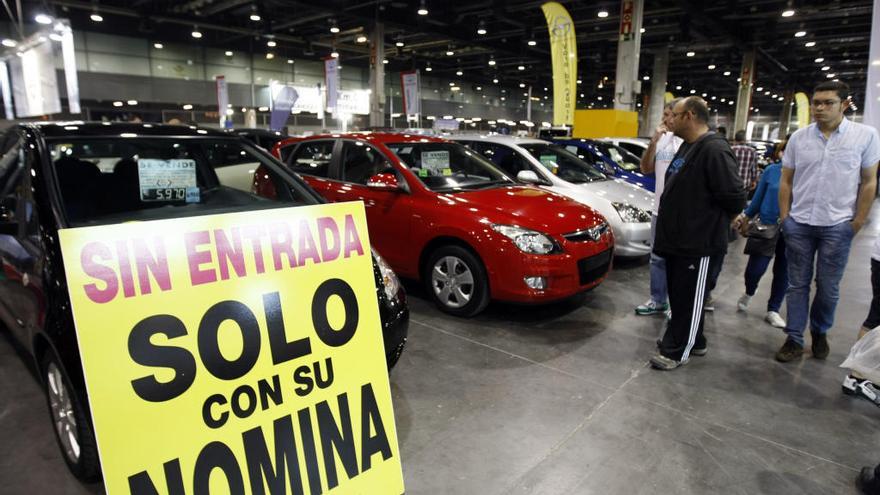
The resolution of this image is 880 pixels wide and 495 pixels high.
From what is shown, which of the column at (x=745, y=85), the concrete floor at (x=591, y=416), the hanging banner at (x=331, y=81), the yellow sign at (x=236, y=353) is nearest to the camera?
the yellow sign at (x=236, y=353)

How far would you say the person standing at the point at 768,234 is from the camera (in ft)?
12.8

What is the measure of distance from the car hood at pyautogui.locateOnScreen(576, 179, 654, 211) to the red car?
1.39 metres

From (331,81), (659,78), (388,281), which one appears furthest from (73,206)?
(659,78)

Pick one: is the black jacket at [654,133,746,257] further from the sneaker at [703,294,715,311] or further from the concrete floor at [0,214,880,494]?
the sneaker at [703,294,715,311]

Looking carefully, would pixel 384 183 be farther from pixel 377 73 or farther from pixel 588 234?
pixel 377 73

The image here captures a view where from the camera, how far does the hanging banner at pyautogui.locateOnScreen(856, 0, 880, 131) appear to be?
9.30ft

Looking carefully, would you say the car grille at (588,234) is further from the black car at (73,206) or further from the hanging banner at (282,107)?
the hanging banner at (282,107)

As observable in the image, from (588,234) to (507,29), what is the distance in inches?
694

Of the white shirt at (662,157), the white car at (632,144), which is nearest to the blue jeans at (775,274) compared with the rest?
the white shirt at (662,157)

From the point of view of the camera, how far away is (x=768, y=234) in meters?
3.98

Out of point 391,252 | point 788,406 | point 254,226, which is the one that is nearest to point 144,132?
point 254,226

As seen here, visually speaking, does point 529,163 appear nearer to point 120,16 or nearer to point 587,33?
point 587,33

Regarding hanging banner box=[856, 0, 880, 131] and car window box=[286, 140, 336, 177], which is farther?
car window box=[286, 140, 336, 177]

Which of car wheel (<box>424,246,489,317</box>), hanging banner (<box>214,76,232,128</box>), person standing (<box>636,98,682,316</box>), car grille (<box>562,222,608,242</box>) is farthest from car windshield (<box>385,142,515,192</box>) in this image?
hanging banner (<box>214,76,232,128</box>)
